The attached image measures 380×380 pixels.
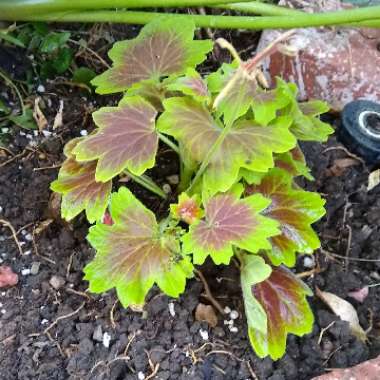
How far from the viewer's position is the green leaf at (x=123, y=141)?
51.4 inches

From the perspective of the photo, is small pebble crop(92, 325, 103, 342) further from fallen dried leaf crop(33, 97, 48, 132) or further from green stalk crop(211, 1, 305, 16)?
green stalk crop(211, 1, 305, 16)

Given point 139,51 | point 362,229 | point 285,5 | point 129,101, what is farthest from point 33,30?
point 362,229

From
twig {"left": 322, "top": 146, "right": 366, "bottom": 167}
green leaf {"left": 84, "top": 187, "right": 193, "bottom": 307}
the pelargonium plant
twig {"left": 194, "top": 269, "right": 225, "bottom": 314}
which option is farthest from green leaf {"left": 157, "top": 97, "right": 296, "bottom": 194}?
twig {"left": 322, "top": 146, "right": 366, "bottom": 167}

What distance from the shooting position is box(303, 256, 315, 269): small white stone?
1555mm

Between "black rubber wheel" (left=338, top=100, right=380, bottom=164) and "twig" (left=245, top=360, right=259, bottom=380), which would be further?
"black rubber wheel" (left=338, top=100, right=380, bottom=164)

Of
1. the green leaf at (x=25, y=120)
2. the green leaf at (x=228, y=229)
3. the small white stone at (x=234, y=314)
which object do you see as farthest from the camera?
the green leaf at (x=25, y=120)

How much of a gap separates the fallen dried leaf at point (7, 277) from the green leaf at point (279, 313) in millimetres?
512

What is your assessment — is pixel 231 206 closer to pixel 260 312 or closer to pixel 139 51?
pixel 260 312

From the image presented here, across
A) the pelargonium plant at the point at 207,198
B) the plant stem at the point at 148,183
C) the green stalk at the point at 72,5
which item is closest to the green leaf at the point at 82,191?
the pelargonium plant at the point at 207,198

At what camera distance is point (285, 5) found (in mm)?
1989

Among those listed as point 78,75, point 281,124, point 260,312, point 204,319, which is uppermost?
point 281,124

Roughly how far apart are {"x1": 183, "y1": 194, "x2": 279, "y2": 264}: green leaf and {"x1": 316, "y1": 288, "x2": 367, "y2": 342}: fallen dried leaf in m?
0.30

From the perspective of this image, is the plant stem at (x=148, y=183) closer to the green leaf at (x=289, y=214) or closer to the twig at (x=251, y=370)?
the green leaf at (x=289, y=214)

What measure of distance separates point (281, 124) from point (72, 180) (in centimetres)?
43
